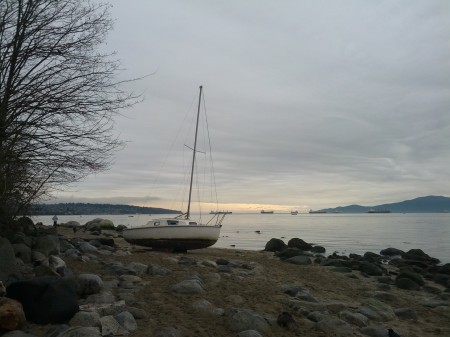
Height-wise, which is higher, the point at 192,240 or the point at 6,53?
the point at 6,53

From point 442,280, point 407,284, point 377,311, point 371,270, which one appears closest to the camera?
point 377,311

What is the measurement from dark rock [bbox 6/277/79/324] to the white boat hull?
12375 mm

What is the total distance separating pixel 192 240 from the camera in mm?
19156

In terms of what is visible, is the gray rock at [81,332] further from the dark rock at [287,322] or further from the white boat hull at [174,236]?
the white boat hull at [174,236]

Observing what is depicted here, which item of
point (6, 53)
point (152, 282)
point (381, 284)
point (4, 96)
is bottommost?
point (381, 284)

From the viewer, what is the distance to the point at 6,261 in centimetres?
775

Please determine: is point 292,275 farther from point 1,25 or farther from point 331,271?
point 1,25

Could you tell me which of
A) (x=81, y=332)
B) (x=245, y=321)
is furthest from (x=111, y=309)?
(x=245, y=321)

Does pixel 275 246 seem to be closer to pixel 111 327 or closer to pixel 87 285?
pixel 87 285

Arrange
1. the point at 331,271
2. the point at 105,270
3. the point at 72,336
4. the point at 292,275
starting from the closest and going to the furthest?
the point at 72,336 < the point at 105,270 < the point at 292,275 < the point at 331,271

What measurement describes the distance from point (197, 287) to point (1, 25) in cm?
659

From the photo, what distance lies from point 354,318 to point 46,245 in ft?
24.1

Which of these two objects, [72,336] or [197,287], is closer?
[72,336]

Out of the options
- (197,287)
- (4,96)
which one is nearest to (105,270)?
(197,287)
